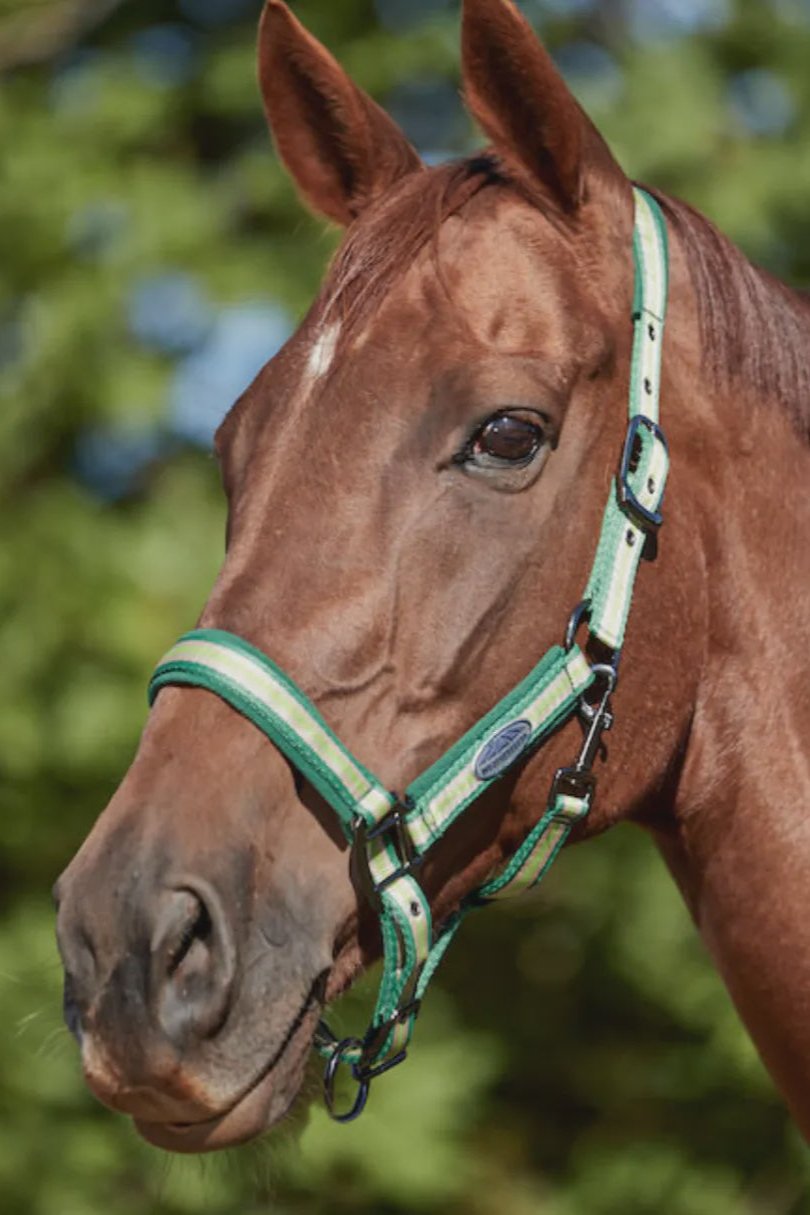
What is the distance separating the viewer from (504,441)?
2090 millimetres

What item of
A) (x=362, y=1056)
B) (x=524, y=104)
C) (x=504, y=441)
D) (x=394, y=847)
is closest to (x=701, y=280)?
(x=524, y=104)

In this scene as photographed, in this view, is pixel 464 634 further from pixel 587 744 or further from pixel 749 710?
pixel 749 710

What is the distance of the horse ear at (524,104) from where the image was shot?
216 centimetres

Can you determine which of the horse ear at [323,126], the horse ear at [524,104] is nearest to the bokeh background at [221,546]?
the horse ear at [323,126]

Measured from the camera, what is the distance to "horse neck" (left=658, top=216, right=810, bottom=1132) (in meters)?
2.25

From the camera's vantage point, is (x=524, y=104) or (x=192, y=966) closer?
(x=192, y=966)

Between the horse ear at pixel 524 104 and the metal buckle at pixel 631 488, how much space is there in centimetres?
32

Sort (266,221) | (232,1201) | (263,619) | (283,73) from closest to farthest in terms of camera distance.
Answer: (263,619), (283,73), (232,1201), (266,221)

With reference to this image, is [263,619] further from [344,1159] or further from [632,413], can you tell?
[344,1159]

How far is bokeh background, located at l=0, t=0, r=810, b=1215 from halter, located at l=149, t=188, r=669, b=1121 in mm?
2250

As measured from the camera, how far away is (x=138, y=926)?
1812 millimetres

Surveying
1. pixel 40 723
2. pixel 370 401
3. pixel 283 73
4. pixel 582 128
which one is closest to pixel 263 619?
pixel 370 401

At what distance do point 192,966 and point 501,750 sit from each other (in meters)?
0.48

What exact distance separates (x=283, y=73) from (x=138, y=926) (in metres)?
1.44
